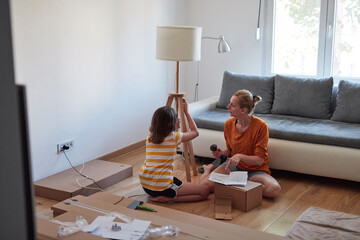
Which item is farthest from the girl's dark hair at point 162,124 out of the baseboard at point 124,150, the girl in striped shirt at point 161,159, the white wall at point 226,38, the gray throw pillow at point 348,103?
the white wall at point 226,38

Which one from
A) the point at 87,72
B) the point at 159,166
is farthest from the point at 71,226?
the point at 87,72

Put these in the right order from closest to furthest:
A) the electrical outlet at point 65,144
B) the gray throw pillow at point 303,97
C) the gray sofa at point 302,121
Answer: the gray sofa at point 302,121 → the electrical outlet at point 65,144 → the gray throw pillow at point 303,97

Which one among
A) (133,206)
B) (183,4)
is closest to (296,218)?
(133,206)

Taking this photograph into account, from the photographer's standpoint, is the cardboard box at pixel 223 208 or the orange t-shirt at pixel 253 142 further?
the orange t-shirt at pixel 253 142

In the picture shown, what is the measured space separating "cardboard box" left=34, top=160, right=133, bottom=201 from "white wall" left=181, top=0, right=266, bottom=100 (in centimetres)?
197

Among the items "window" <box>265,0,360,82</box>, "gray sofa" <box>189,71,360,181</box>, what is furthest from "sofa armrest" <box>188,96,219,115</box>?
"window" <box>265,0,360,82</box>

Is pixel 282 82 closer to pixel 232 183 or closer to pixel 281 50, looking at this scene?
pixel 281 50

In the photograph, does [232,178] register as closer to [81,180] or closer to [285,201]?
[285,201]

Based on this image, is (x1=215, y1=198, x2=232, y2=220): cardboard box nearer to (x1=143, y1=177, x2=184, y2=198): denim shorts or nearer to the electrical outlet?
(x1=143, y1=177, x2=184, y2=198): denim shorts

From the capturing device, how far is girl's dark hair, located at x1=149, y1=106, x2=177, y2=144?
11.1 feet

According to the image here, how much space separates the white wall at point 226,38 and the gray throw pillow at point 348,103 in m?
1.25

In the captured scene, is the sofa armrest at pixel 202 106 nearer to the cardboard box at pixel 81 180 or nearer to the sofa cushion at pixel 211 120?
the sofa cushion at pixel 211 120

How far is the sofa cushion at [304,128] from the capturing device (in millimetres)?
3852

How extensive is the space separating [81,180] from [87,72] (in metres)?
1.03
